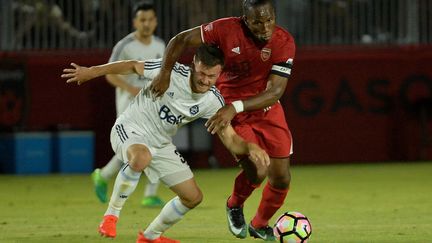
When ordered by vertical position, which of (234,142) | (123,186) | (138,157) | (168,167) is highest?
(234,142)

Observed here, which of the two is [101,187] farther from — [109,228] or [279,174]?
[109,228]

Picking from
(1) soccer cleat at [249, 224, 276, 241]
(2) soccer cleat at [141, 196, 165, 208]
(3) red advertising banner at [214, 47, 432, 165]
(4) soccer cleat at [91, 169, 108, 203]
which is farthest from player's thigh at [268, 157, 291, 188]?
(3) red advertising banner at [214, 47, 432, 165]

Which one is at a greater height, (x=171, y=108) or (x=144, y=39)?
(x=144, y=39)

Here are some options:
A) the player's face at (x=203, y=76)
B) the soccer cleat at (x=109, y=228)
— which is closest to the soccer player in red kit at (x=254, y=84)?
the player's face at (x=203, y=76)

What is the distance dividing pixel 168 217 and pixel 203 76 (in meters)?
1.09

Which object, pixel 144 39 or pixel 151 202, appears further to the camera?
pixel 144 39

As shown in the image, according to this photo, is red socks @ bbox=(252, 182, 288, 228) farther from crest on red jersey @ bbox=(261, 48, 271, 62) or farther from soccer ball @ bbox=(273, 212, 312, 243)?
crest on red jersey @ bbox=(261, 48, 271, 62)

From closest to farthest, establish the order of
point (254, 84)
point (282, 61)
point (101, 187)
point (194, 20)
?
point (282, 61) → point (254, 84) → point (101, 187) → point (194, 20)

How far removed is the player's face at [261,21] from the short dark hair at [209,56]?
0.46 m

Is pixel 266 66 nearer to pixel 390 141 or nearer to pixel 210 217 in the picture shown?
pixel 210 217

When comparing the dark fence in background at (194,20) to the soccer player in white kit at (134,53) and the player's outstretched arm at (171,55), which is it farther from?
the player's outstretched arm at (171,55)

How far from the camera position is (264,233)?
903cm

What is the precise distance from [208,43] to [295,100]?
8.90 meters

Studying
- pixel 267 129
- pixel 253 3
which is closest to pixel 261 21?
pixel 253 3
